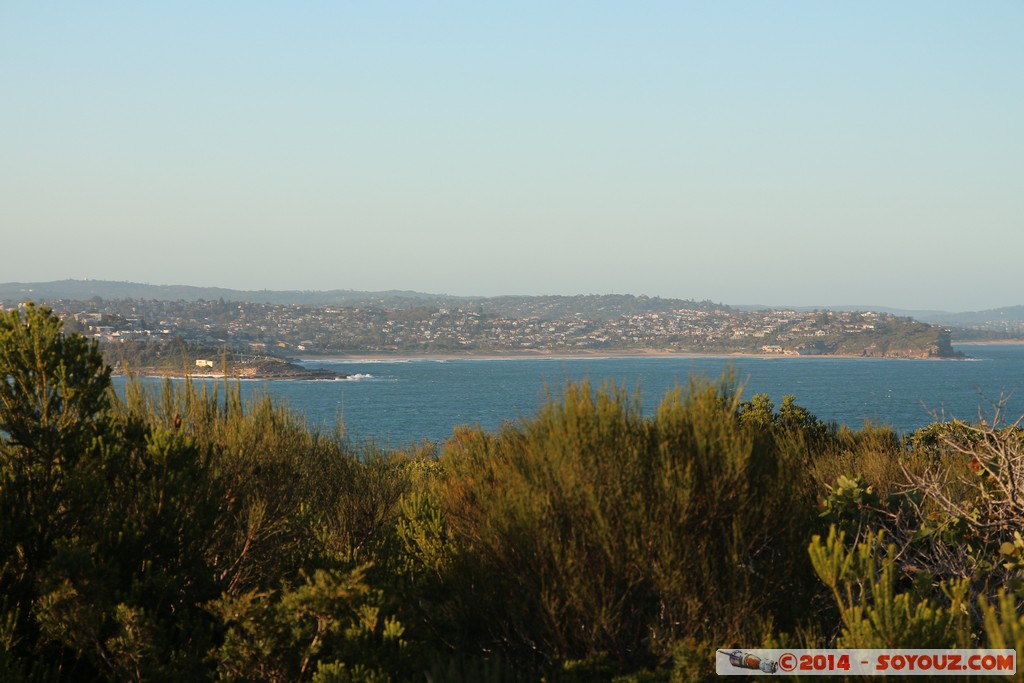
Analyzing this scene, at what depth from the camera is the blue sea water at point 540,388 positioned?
67.1 metres

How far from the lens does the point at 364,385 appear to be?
11700cm

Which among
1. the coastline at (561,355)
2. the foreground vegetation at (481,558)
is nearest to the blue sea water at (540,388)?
the coastline at (561,355)

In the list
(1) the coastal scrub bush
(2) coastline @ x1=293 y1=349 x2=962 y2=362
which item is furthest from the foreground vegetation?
(2) coastline @ x1=293 y1=349 x2=962 y2=362

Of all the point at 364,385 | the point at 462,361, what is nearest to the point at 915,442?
the point at 364,385

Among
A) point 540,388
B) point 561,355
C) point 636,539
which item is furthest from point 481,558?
point 561,355

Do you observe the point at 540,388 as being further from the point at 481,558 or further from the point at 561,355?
the point at 561,355

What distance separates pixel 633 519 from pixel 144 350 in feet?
362

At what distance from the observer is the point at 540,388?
5228cm

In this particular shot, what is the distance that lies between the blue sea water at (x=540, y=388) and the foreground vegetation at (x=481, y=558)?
96.9 ft

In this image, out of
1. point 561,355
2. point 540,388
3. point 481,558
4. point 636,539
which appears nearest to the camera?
point 636,539

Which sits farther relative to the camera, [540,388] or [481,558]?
[540,388]

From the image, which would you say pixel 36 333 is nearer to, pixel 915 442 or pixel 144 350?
pixel 915 442

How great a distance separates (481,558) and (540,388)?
145ft

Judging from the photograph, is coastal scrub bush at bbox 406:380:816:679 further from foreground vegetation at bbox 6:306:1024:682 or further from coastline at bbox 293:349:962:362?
coastline at bbox 293:349:962:362
